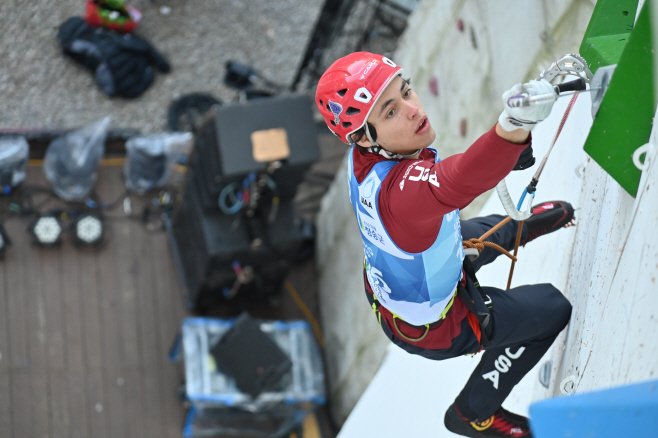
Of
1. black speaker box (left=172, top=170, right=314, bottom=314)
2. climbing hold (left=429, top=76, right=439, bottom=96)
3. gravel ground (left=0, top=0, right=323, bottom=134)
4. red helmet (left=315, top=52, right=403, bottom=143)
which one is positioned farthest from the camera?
gravel ground (left=0, top=0, right=323, bottom=134)

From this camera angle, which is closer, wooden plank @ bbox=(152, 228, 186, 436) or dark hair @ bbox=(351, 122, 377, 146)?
dark hair @ bbox=(351, 122, 377, 146)

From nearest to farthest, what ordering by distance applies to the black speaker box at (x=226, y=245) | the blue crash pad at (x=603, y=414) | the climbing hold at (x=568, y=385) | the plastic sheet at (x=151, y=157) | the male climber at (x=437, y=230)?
the blue crash pad at (x=603, y=414)
the male climber at (x=437, y=230)
the climbing hold at (x=568, y=385)
the black speaker box at (x=226, y=245)
the plastic sheet at (x=151, y=157)

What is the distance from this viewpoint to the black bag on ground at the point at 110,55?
17.2 ft

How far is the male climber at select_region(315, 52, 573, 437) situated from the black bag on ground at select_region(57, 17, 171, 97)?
3822 mm

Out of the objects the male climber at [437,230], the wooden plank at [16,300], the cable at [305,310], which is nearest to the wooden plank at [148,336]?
the wooden plank at [16,300]

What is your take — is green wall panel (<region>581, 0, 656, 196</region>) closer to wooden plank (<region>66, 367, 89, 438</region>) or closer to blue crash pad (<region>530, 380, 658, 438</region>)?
blue crash pad (<region>530, 380, 658, 438</region>)

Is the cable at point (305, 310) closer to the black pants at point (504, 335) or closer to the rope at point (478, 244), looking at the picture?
the black pants at point (504, 335)

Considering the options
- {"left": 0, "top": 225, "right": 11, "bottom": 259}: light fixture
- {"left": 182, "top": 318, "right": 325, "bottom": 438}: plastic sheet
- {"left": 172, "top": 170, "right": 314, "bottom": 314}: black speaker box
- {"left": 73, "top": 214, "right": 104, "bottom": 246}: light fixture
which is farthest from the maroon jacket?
{"left": 0, "top": 225, "right": 11, "bottom": 259}: light fixture

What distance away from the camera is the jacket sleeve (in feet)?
4.37

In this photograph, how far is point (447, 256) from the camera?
5.83 ft

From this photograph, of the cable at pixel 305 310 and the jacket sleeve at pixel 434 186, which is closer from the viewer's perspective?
the jacket sleeve at pixel 434 186

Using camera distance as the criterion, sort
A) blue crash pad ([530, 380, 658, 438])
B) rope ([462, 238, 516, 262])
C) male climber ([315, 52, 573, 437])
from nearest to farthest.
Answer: blue crash pad ([530, 380, 658, 438]) → male climber ([315, 52, 573, 437]) → rope ([462, 238, 516, 262])

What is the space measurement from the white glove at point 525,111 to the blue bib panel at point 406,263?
1.38 feet

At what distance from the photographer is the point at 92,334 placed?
4.84 meters
